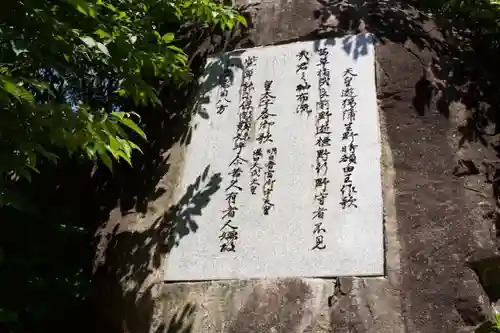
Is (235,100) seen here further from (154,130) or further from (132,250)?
(132,250)

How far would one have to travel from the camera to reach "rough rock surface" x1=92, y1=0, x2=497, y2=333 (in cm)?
273

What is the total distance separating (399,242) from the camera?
2.91 metres

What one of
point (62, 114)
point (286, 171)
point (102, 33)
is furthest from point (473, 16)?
point (62, 114)

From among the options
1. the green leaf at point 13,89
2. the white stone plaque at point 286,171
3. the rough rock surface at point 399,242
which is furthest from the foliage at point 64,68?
the rough rock surface at point 399,242

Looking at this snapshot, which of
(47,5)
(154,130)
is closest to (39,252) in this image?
(154,130)

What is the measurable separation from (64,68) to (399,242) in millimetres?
1839

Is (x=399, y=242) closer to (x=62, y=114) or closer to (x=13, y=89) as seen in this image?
(x=62, y=114)

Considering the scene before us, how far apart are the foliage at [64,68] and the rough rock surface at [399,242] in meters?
0.95

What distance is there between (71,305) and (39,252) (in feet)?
1.28

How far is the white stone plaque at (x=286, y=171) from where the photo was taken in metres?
2.97

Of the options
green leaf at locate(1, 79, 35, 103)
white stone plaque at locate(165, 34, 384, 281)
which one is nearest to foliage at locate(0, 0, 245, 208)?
green leaf at locate(1, 79, 35, 103)

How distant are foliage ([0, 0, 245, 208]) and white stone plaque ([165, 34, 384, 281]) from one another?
2.11ft

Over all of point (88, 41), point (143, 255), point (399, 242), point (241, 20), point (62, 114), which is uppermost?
point (88, 41)

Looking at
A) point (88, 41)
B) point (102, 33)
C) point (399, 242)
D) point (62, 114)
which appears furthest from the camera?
point (399, 242)
